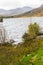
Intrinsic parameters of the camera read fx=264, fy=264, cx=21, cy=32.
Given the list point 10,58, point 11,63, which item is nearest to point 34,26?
point 10,58

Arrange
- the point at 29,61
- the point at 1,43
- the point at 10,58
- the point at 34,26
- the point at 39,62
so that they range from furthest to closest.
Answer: the point at 34,26, the point at 1,43, the point at 10,58, the point at 29,61, the point at 39,62

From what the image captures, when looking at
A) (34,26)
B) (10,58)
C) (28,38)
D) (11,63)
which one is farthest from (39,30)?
(11,63)

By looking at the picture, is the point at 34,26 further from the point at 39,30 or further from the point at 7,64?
the point at 7,64

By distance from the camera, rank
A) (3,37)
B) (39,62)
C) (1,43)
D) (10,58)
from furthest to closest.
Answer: (3,37) → (1,43) → (10,58) → (39,62)

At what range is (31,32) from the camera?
26375 millimetres

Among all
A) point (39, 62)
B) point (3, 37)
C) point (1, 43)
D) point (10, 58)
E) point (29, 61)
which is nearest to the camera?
point (39, 62)

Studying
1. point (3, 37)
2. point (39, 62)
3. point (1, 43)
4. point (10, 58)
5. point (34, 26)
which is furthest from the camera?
point (34, 26)

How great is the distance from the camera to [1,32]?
26.9m

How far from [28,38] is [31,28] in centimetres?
287

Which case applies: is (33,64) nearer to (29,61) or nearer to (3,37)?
(29,61)

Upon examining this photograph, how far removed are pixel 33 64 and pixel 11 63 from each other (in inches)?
68.6

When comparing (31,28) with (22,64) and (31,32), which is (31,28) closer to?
(31,32)

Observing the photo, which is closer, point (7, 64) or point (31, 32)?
point (7, 64)

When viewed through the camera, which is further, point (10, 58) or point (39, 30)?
point (39, 30)
